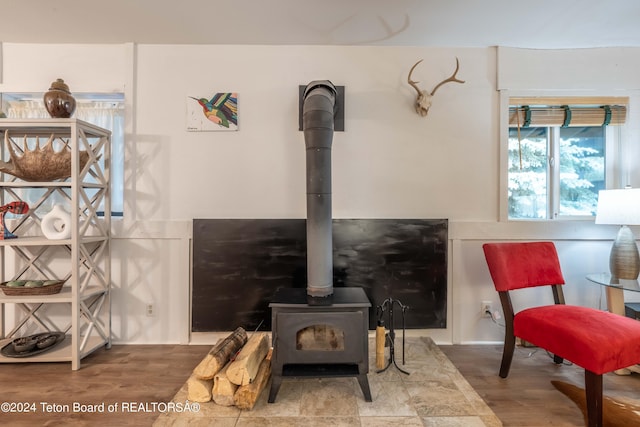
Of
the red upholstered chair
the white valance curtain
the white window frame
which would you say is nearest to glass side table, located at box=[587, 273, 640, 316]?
the red upholstered chair

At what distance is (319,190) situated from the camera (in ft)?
6.41

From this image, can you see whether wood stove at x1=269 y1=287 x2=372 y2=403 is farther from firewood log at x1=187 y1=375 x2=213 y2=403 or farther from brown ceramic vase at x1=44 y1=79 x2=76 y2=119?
brown ceramic vase at x1=44 y1=79 x2=76 y2=119

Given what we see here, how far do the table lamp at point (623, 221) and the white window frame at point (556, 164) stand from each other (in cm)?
45

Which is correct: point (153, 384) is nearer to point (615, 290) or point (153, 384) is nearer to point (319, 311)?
point (319, 311)

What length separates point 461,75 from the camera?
8.52ft

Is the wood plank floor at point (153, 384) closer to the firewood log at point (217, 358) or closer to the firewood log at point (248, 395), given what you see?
the firewood log at point (217, 358)

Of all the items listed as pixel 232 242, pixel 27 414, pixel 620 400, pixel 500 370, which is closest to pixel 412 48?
pixel 232 242

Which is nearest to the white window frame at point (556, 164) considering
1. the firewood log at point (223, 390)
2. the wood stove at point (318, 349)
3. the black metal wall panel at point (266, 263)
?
the black metal wall panel at point (266, 263)

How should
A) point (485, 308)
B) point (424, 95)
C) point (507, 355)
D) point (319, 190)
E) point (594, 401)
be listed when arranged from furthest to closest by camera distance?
point (485, 308) → point (424, 95) → point (507, 355) → point (319, 190) → point (594, 401)

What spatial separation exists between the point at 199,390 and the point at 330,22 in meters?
2.49

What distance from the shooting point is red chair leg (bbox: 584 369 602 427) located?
1.59 meters

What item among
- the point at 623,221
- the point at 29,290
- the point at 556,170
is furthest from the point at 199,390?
the point at 556,170

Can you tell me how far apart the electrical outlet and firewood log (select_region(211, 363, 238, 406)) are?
197 cm

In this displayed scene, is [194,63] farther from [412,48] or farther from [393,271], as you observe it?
[393,271]
